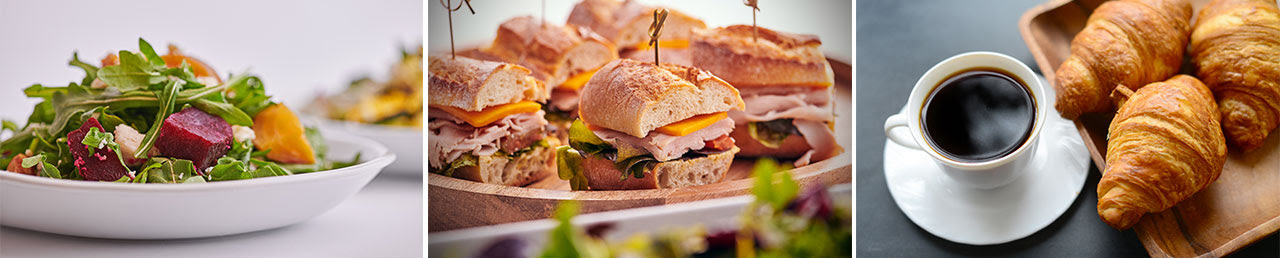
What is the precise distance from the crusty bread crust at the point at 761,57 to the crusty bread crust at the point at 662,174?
135 millimetres

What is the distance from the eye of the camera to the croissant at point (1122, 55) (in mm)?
1281

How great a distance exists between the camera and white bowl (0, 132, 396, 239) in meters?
1.00

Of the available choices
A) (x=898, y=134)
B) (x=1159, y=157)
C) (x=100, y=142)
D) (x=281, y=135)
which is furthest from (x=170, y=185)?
(x=1159, y=157)

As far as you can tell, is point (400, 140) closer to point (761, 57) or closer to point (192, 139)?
point (192, 139)

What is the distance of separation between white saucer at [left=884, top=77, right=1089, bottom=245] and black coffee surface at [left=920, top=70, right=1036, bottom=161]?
0.20m

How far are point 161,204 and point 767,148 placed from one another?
35.8 inches

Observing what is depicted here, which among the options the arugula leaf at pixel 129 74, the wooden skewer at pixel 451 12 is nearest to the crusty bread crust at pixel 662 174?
the wooden skewer at pixel 451 12

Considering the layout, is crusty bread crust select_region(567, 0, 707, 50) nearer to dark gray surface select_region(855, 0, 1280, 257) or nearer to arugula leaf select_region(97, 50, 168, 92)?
dark gray surface select_region(855, 0, 1280, 257)

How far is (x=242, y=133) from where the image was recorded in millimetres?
1262

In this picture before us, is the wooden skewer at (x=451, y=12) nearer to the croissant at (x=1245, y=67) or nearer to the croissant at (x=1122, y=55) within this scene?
the croissant at (x=1122, y=55)

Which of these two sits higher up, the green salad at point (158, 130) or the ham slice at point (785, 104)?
the ham slice at point (785, 104)

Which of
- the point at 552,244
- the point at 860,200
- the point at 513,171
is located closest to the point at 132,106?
the point at 513,171

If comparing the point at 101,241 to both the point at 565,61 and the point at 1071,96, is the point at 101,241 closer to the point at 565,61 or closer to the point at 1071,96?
the point at 565,61

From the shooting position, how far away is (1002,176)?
1247mm
